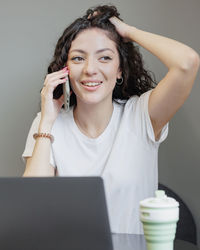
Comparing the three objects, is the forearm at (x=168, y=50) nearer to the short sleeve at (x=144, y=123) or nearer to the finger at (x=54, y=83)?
the short sleeve at (x=144, y=123)

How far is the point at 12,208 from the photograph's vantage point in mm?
903

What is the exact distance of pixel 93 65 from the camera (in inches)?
73.3

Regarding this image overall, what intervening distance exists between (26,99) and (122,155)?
72cm

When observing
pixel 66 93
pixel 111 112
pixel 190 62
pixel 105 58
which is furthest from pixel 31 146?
pixel 190 62

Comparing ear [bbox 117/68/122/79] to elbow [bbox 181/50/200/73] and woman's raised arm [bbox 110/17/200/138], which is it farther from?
elbow [bbox 181/50/200/73]

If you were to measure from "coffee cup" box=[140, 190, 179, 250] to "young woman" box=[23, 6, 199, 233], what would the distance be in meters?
0.88

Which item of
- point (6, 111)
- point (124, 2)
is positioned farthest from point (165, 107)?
point (6, 111)

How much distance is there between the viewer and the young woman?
1.79 meters

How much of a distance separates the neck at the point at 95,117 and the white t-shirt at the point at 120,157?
3 centimetres

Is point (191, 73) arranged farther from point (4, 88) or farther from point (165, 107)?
point (4, 88)

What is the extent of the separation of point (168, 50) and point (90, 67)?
0.32 meters

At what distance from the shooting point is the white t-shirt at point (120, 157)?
181 centimetres

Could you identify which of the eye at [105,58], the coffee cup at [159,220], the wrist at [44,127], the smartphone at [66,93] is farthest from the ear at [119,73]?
the coffee cup at [159,220]

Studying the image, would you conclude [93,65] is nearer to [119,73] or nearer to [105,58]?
[105,58]
